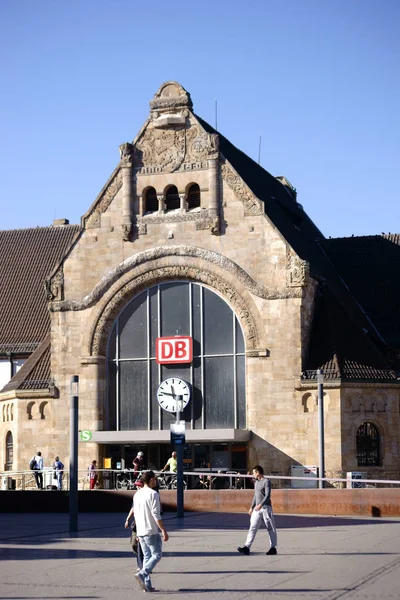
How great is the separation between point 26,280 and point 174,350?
14.8 meters

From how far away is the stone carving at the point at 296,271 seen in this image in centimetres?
4647

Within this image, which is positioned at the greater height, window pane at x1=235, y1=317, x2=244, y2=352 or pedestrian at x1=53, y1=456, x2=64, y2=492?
window pane at x1=235, y1=317, x2=244, y2=352

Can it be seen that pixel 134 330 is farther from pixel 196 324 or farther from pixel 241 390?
pixel 241 390

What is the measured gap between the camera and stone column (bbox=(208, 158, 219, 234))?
47.8 m

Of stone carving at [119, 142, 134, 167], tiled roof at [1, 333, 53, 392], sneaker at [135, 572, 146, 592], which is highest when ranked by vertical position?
stone carving at [119, 142, 134, 167]

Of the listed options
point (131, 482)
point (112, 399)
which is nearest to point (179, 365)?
point (112, 399)

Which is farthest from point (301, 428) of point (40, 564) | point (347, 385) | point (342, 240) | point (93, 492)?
point (40, 564)

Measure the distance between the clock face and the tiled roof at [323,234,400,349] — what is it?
10.6 meters

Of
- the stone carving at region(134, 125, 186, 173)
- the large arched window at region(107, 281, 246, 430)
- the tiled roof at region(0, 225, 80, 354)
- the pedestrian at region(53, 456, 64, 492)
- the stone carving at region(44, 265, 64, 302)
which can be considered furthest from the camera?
the tiled roof at region(0, 225, 80, 354)

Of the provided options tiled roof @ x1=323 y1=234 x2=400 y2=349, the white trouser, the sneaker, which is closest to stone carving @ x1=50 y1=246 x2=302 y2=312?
tiled roof @ x1=323 y1=234 x2=400 y2=349

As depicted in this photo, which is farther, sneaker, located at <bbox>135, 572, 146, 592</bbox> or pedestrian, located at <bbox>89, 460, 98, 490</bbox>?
pedestrian, located at <bbox>89, 460, 98, 490</bbox>

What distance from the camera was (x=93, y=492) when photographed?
3628 centimetres

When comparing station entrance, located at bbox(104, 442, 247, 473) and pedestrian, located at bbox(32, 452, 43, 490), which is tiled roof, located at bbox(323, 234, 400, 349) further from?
pedestrian, located at bbox(32, 452, 43, 490)

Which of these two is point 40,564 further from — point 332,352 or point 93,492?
point 332,352
